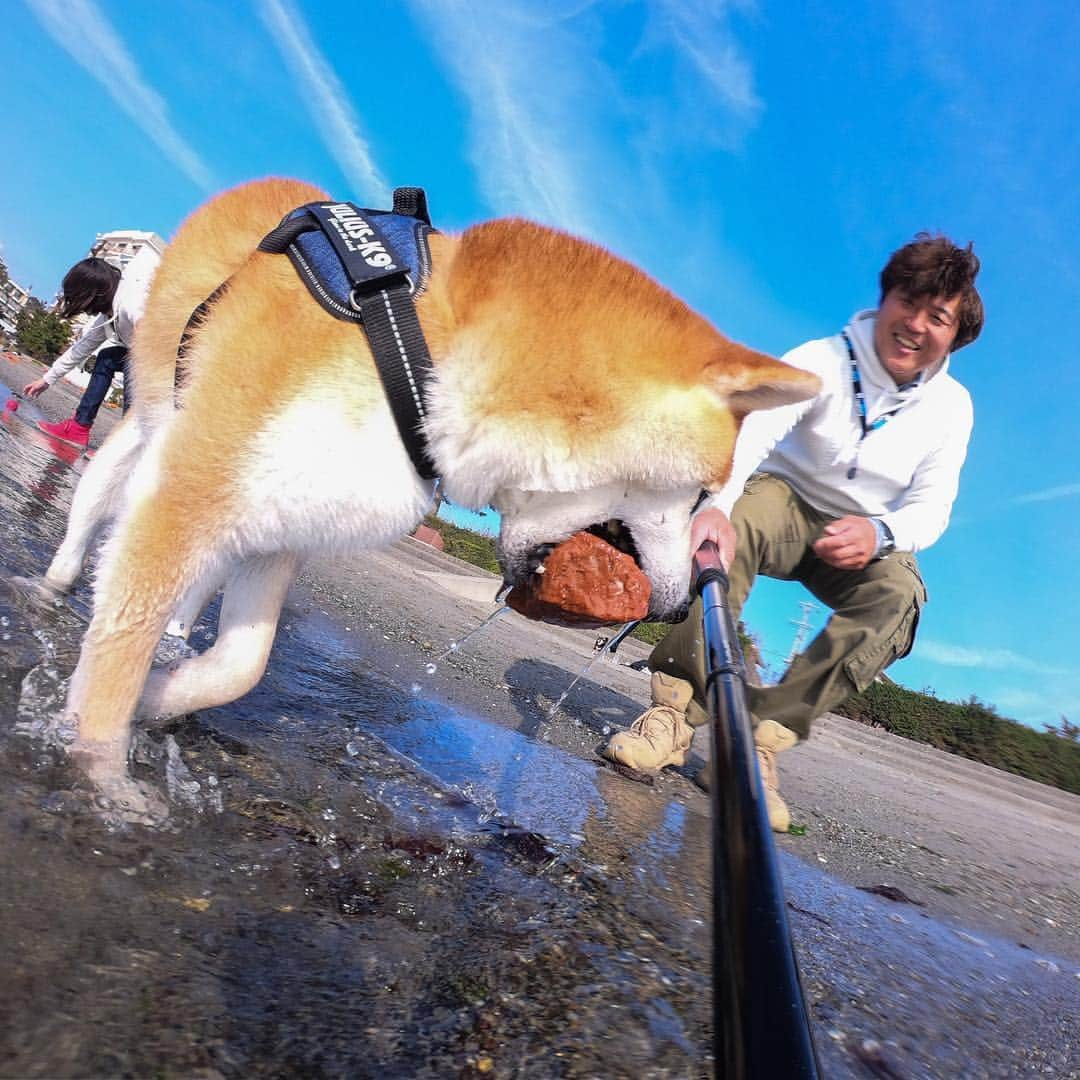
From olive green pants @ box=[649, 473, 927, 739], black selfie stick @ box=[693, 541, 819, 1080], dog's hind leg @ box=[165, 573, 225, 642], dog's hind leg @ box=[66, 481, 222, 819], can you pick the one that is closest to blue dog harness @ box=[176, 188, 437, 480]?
dog's hind leg @ box=[66, 481, 222, 819]

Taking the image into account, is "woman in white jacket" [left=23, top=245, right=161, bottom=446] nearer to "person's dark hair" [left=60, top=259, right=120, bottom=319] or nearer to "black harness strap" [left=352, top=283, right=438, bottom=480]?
"person's dark hair" [left=60, top=259, right=120, bottom=319]

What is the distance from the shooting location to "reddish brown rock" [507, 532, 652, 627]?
235cm

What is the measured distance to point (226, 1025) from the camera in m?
1.04

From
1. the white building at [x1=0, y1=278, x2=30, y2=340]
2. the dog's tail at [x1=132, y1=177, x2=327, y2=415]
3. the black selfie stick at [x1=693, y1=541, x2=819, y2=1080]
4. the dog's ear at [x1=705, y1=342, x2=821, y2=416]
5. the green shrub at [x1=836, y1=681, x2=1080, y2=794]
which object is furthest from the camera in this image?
the white building at [x1=0, y1=278, x2=30, y2=340]

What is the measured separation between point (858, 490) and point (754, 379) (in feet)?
8.58

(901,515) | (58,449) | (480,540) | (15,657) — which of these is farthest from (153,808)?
(480,540)

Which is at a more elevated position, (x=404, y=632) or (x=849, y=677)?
(x=849, y=677)

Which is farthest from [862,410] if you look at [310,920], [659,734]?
[310,920]

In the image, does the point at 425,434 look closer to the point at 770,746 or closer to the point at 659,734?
the point at 659,734

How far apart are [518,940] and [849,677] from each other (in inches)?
126

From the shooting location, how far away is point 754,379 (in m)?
2.15

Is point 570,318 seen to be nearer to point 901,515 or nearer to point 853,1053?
point 853,1053

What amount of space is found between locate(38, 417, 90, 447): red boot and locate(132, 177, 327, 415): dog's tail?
7805 millimetres

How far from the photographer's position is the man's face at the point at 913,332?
4.05 metres
